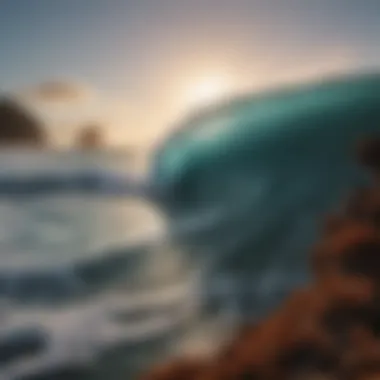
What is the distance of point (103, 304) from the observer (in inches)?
41.9

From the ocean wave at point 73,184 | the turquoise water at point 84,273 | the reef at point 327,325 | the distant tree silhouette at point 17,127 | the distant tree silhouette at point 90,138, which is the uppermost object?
the distant tree silhouette at point 17,127

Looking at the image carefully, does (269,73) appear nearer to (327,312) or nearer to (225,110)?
(225,110)

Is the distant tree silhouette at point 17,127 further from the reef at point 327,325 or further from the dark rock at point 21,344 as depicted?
the reef at point 327,325

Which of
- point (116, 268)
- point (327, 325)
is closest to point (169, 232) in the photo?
point (116, 268)

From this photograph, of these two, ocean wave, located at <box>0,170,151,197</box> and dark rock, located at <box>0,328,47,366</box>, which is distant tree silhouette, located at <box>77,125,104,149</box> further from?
dark rock, located at <box>0,328,47,366</box>

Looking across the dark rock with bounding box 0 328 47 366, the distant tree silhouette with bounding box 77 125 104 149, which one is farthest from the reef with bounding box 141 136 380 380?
the distant tree silhouette with bounding box 77 125 104 149

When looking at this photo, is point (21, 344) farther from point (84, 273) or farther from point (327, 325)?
point (327, 325)

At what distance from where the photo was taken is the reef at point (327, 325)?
3.34 feet

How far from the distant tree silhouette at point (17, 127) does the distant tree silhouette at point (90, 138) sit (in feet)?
0.17

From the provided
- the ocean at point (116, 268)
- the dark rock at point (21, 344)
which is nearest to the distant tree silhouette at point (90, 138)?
the ocean at point (116, 268)

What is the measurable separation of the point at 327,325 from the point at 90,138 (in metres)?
0.42

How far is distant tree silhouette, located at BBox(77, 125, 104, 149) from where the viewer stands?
112cm

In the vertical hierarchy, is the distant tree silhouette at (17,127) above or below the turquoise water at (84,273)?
above

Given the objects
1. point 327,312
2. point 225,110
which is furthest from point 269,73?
point 327,312
